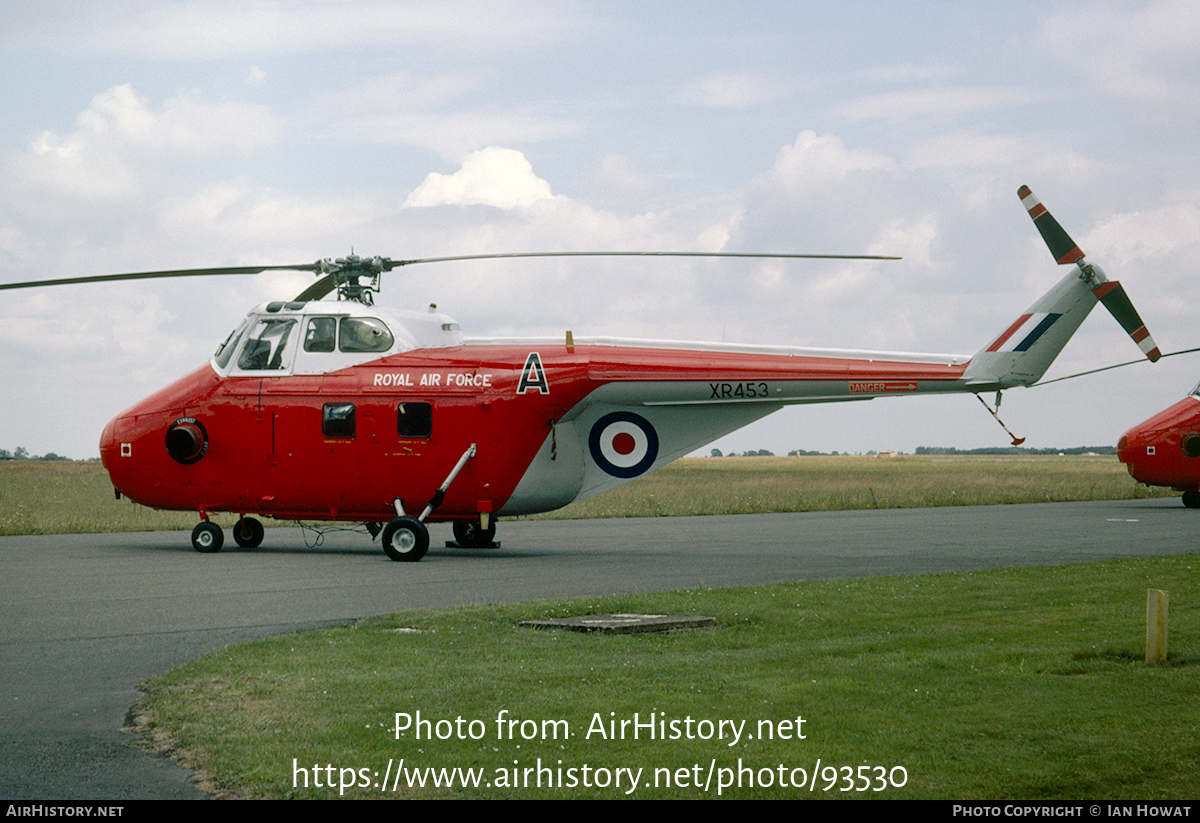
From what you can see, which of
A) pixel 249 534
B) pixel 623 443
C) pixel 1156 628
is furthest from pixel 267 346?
pixel 1156 628

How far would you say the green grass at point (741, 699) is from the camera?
20.4 feet

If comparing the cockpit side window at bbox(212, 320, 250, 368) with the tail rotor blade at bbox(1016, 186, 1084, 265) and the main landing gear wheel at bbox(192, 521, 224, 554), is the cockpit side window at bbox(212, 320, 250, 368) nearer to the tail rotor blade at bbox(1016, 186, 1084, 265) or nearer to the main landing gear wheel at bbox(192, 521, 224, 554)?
the main landing gear wheel at bbox(192, 521, 224, 554)

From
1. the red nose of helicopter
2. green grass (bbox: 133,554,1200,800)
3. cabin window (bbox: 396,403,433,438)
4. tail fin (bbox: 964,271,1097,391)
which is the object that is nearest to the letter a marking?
cabin window (bbox: 396,403,433,438)

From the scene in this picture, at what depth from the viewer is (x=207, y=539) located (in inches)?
818

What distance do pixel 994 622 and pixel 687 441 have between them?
962cm

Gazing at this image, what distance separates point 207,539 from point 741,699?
50.3 feet

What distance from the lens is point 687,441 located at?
20.5 m

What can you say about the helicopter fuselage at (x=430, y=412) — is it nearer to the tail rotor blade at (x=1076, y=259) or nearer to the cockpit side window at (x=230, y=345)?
the cockpit side window at (x=230, y=345)

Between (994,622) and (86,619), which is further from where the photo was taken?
(86,619)

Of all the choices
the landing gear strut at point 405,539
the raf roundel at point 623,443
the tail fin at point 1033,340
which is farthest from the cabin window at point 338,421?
the tail fin at point 1033,340

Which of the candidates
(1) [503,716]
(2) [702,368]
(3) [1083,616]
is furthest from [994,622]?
(2) [702,368]

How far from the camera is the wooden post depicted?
29.2ft

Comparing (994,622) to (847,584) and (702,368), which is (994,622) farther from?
(702,368)
